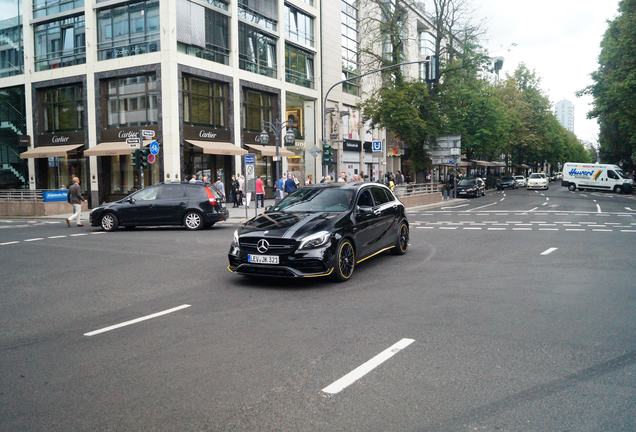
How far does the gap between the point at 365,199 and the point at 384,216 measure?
64 centimetres

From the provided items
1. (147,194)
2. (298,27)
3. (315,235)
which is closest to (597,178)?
(298,27)

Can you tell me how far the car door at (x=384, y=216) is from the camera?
33.4 ft

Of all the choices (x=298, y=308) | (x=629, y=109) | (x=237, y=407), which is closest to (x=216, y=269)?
(x=298, y=308)

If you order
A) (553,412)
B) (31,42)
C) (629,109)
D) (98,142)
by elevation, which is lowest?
(553,412)

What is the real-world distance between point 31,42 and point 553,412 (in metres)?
38.7

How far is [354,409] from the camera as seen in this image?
3.79 meters

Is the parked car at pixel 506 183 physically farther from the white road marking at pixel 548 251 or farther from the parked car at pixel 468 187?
the white road marking at pixel 548 251

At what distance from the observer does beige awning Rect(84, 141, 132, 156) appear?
3033cm

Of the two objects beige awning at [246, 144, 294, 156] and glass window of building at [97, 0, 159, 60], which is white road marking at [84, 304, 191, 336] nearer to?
glass window of building at [97, 0, 159, 60]

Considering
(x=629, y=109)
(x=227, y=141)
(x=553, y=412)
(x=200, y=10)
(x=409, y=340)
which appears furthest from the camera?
(x=629, y=109)

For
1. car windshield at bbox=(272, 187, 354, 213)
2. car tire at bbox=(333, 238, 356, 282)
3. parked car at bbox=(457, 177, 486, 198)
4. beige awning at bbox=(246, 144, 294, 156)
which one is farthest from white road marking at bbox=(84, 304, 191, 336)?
parked car at bbox=(457, 177, 486, 198)

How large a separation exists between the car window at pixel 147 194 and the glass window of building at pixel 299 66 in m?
22.4

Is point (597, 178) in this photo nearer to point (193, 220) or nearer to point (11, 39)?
point (193, 220)

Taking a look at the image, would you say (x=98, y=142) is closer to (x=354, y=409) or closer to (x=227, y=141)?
(x=227, y=141)
